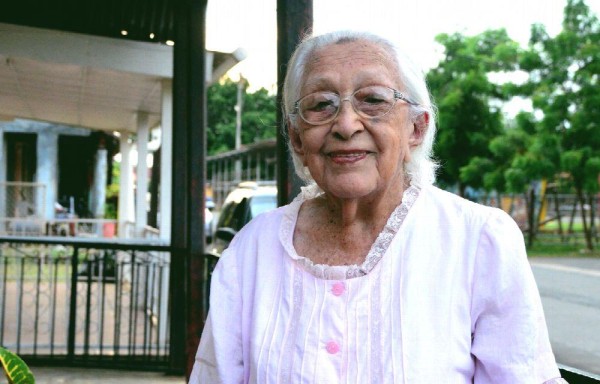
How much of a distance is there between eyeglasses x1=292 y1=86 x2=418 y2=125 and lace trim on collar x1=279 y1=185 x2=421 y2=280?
7.7 inches

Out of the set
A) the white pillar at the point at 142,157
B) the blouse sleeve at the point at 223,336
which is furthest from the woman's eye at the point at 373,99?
the white pillar at the point at 142,157

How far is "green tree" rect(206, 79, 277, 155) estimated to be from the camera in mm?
68562

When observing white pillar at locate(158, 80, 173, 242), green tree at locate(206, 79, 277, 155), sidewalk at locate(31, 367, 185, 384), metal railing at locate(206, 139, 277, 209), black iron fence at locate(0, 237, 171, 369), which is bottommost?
sidewalk at locate(31, 367, 185, 384)

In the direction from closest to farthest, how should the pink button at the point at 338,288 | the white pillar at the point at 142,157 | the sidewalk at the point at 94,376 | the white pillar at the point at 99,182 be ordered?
the pink button at the point at 338,288 → the sidewalk at the point at 94,376 → the white pillar at the point at 142,157 → the white pillar at the point at 99,182

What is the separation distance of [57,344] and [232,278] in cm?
657

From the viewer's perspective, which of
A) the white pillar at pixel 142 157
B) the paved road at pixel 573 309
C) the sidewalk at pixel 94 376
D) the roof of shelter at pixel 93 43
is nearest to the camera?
the sidewalk at pixel 94 376

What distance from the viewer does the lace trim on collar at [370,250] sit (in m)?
1.75

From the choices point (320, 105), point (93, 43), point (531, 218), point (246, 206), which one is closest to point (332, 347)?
point (320, 105)

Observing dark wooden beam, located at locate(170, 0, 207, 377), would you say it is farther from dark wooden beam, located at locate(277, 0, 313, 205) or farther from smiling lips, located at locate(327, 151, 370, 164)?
smiling lips, located at locate(327, 151, 370, 164)

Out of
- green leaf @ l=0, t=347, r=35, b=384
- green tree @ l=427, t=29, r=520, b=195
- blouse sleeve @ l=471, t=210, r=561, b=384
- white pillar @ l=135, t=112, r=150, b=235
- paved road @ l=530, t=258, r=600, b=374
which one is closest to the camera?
blouse sleeve @ l=471, t=210, r=561, b=384

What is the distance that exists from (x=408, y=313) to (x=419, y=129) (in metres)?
0.44

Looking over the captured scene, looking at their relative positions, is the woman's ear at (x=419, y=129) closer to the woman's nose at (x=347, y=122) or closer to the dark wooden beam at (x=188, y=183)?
the woman's nose at (x=347, y=122)

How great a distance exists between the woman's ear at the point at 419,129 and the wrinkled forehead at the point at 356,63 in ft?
0.39

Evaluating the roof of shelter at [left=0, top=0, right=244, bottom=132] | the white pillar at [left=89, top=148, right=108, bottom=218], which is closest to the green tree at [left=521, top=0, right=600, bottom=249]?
the white pillar at [left=89, top=148, right=108, bottom=218]
